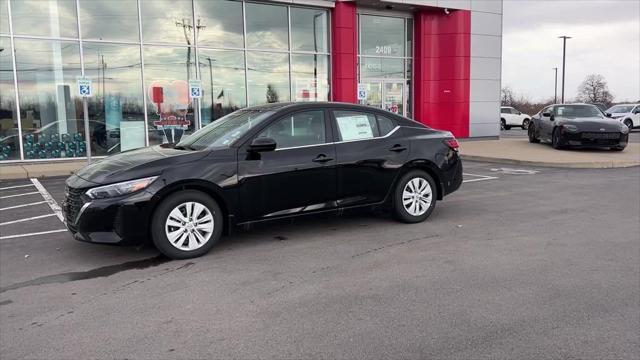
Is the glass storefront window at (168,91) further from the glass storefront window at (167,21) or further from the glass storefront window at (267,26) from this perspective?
the glass storefront window at (267,26)

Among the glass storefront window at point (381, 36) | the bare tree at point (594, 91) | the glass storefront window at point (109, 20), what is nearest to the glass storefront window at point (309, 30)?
the glass storefront window at point (381, 36)

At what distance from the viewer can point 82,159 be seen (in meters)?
15.7

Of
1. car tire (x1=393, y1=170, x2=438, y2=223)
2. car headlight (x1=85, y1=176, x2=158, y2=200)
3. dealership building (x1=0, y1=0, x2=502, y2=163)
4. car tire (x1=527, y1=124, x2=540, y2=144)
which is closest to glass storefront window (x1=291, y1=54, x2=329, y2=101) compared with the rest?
dealership building (x1=0, y1=0, x2=502, y2=163)

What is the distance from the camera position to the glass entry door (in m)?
21.0

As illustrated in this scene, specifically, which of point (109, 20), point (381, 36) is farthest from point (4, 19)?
point (381, 36)

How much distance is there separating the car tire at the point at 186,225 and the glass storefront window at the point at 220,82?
12.3 metres

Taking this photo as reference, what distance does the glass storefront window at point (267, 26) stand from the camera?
58.7 ft

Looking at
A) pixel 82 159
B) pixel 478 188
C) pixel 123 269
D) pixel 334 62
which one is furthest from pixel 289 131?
pixel 334 62

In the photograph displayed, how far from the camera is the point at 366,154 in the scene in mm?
6559

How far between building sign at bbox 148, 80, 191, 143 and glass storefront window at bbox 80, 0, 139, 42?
160 centimetres

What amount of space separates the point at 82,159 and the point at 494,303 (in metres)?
14.2

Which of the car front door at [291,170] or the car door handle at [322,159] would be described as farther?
the car door handle at [322,159]

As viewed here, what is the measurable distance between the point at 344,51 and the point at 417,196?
13.1 meters

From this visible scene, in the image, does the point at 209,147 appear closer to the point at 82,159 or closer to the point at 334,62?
the point at 82,159
